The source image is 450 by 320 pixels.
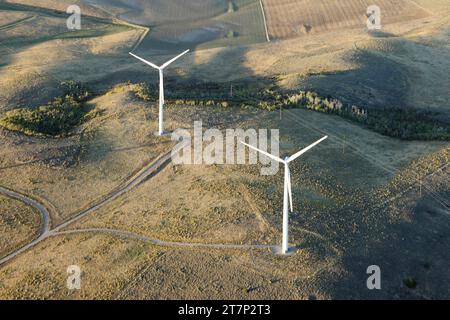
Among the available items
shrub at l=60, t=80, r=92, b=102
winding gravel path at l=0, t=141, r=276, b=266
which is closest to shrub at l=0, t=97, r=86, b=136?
shrub at l=60, t=80, r=92, b=102

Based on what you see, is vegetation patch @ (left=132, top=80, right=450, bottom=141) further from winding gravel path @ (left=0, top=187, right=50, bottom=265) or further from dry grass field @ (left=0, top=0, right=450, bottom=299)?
winding gravel path @ (left=0, top=187, right=50, bottom=265)

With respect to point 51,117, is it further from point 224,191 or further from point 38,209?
point 224,191

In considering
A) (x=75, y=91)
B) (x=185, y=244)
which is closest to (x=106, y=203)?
(x=185, y=244)

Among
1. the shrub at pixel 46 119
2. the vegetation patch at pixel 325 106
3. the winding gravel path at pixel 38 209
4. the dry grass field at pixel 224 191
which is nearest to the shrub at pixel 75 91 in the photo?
the dry grass field at pixel 224 191

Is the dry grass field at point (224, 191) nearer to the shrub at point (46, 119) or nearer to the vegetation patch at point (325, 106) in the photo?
the shrub at point (46, 119)
